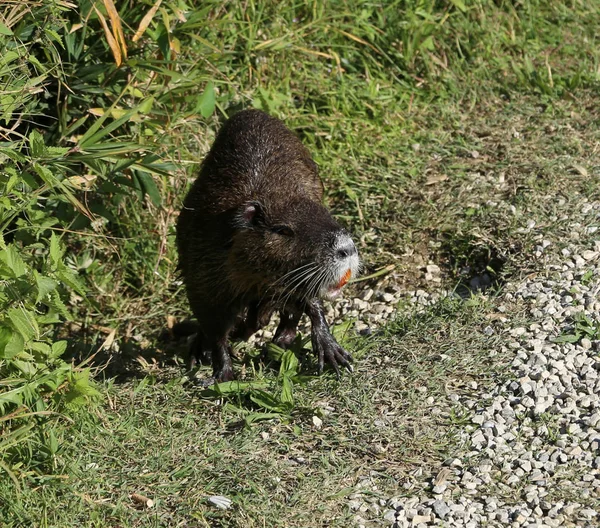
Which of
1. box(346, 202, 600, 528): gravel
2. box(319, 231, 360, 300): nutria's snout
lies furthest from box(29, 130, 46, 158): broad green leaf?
box(346, 202, 600, 528): gravel

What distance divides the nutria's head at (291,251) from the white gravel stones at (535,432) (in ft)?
2.76

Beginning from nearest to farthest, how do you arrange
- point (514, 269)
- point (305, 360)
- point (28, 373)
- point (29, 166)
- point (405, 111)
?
point (28, 373) → point (29, 166) → point (305, 360) → point (514, 269) → point (405, 111)

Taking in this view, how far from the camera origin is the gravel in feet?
13.2

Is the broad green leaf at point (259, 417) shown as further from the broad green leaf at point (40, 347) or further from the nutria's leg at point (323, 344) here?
the broad green leaf at point (40, 347)

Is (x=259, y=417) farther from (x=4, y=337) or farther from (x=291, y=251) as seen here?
(x=4, y=337)

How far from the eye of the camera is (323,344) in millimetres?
5062

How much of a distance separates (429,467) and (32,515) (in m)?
1.63

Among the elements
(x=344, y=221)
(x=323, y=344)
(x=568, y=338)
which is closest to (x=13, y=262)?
(x=323, y=344)

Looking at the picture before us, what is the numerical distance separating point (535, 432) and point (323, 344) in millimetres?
1153

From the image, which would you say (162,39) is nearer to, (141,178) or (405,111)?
(141,178)

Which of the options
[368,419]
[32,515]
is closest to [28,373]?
[32,515]

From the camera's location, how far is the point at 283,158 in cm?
541

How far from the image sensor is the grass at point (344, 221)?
4.26m

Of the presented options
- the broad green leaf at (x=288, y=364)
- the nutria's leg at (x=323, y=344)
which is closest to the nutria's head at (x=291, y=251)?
the nutria's leg at (x=323, y=344)
